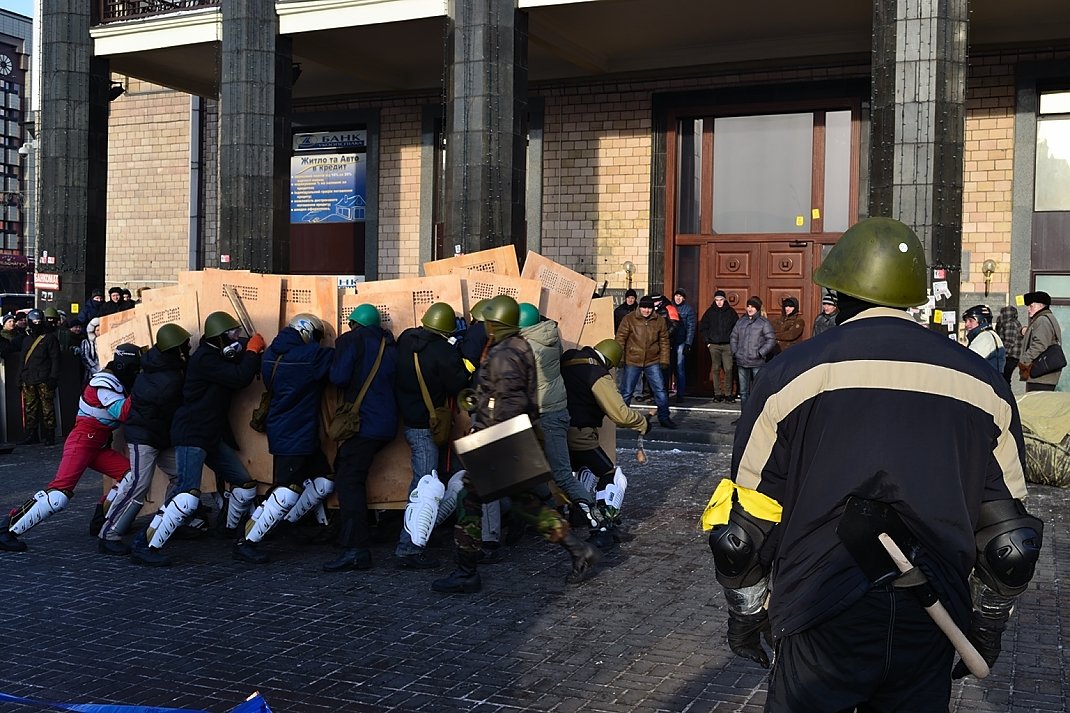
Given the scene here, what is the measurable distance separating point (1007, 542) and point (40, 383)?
47.0 ft

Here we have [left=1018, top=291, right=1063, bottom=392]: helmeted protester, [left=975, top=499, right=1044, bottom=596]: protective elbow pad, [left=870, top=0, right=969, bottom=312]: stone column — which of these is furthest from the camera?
[left=870, top=0, right=969, bottom=312]: stone column

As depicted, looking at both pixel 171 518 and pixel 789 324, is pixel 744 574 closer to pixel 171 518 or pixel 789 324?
pixel 171 518

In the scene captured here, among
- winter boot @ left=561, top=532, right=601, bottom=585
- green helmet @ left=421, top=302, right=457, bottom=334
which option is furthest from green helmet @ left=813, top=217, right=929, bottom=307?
green helmet @ left=421, top=302, right=457, bottom=334

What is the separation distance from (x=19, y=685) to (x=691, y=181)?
16.1m

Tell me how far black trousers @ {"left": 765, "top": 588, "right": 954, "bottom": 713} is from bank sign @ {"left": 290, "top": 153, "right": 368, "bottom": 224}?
20.1 meters

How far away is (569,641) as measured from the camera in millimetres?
6363

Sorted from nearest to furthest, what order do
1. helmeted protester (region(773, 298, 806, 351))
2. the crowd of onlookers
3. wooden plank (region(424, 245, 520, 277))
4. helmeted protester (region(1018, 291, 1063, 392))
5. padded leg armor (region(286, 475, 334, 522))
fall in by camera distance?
padded leg armor (region(286, 475, 334, 522))
wooden plank (region(424, 245, 520, 277))
helmeted protester (region(1018, 291, 1063, 392))
the crowd of onlookers
helmeted protester (region(773, 298, 806, 351))

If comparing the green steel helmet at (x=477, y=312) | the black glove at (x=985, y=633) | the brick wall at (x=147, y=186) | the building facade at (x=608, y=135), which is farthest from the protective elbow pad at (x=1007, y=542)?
the brick wall at (x=147, y=186)

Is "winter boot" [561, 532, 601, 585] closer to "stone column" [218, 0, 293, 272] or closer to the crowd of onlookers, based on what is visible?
the crowd of onlookers

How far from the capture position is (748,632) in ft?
10.5

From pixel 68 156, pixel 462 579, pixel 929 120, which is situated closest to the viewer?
pixel 462 579

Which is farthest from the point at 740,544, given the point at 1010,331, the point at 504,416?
the point at 1010,331

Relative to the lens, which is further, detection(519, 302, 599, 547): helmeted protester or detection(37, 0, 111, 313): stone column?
detection(37, 0, 111, 313): stone column

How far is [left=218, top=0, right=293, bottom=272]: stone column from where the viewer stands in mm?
18500
